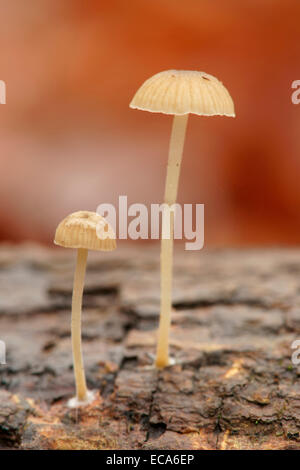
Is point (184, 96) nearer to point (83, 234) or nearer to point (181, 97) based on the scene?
point (181, 97)

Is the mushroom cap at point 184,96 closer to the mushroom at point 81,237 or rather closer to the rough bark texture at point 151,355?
the mushroom at point 81,237

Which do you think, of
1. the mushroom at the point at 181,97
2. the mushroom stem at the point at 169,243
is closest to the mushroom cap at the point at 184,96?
the mushroom at the point at 181,97

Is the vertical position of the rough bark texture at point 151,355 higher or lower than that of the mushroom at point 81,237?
lower

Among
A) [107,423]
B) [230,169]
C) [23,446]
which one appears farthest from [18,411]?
[230,169]

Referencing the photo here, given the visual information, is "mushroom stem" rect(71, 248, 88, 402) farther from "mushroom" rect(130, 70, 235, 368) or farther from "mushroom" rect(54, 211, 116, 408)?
"mushroom" rect(130, 70, 235, 368)

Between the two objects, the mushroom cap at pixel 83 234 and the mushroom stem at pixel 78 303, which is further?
the mushroom stem at pixel 78 303

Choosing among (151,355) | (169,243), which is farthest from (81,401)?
(169,243)
